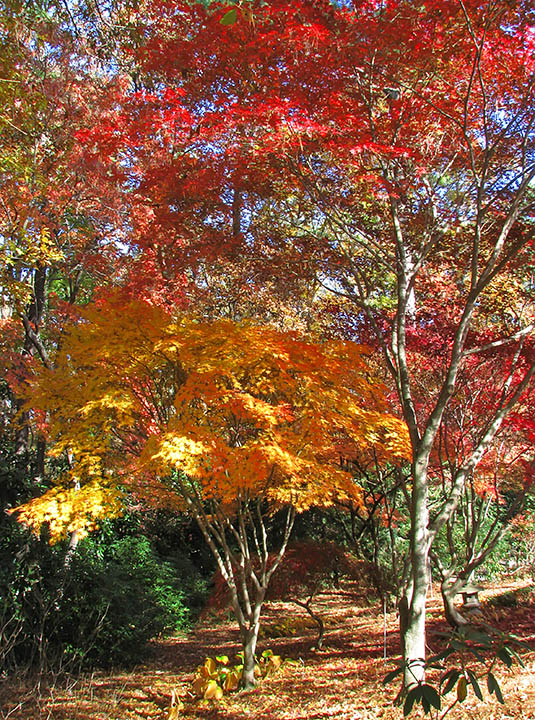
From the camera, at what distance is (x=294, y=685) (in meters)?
5.19

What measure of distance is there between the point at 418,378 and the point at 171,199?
3.96 meters

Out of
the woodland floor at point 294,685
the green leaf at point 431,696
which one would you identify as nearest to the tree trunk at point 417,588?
the woodland floor at point 294,685

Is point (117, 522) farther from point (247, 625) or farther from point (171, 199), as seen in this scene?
point (171, 199)

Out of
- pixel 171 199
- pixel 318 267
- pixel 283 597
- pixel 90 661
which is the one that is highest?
pixel 171 199

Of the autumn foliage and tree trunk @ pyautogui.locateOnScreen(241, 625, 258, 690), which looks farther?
tree trunk @ pyautogui.locateOnScreen(241, 625, 258, 690)

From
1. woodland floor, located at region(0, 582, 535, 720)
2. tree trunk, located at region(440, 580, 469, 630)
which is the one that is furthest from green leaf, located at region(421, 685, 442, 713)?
tree trunk, located at region(440, 580, 469, 630)

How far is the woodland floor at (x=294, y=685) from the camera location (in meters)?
4.30

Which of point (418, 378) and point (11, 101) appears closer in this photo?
point (11, 101)

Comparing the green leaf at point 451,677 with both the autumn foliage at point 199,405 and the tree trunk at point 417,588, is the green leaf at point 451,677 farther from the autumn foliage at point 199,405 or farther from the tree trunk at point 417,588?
the autumn foliage at point 199,405

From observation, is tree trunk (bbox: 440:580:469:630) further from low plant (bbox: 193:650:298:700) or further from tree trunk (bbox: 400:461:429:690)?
low plant (bbox: 193:650:298:700)

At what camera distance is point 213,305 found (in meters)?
9.69

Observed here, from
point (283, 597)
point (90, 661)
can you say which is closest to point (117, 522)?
point (90, 661)

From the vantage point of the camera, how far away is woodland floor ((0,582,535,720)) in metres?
4.30

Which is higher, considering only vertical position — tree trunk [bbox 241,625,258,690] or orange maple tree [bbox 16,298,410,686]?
orange maple tree [bbox 16,298,410,686]
